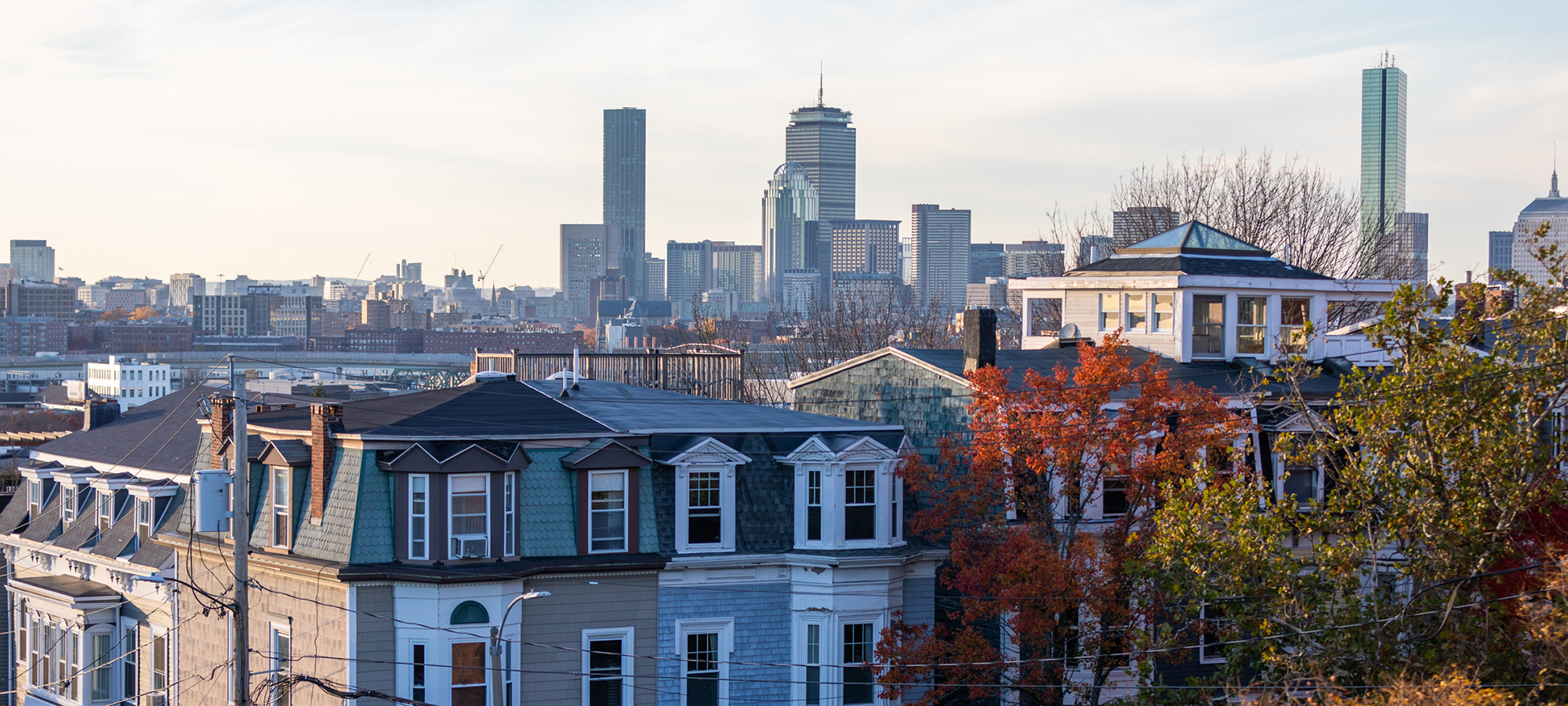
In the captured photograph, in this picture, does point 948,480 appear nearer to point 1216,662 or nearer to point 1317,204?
point 1216,662

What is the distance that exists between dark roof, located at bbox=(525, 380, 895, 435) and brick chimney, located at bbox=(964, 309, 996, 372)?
9.17 feet

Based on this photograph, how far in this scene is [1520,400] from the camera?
2453cm

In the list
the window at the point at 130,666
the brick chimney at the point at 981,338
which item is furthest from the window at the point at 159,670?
the brick chimney at the point at 981,338

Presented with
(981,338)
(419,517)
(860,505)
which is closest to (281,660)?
(419,517)

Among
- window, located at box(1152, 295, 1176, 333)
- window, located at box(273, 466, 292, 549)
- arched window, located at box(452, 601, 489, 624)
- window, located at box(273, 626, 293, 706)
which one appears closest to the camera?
arched window, located at box(452, 601, 489, 624)

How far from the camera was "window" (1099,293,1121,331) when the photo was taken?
4138 cm

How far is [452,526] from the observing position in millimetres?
29828

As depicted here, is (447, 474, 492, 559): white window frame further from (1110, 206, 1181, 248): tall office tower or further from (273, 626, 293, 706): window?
(1110, 206, 1181, 248): tall office tower

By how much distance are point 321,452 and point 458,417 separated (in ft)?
8.56

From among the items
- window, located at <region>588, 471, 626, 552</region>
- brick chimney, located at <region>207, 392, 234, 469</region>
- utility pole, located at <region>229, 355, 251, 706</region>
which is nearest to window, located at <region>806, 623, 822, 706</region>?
window, located at <region>588, 471, 626, 552</region>

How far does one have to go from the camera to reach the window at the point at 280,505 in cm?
3145

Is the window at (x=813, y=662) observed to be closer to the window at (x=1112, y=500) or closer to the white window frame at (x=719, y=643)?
the white window frame at (x=719, y=643)

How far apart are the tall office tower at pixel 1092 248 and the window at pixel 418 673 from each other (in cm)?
5092

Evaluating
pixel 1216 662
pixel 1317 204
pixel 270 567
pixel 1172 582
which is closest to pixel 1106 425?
pixel 1172 582
